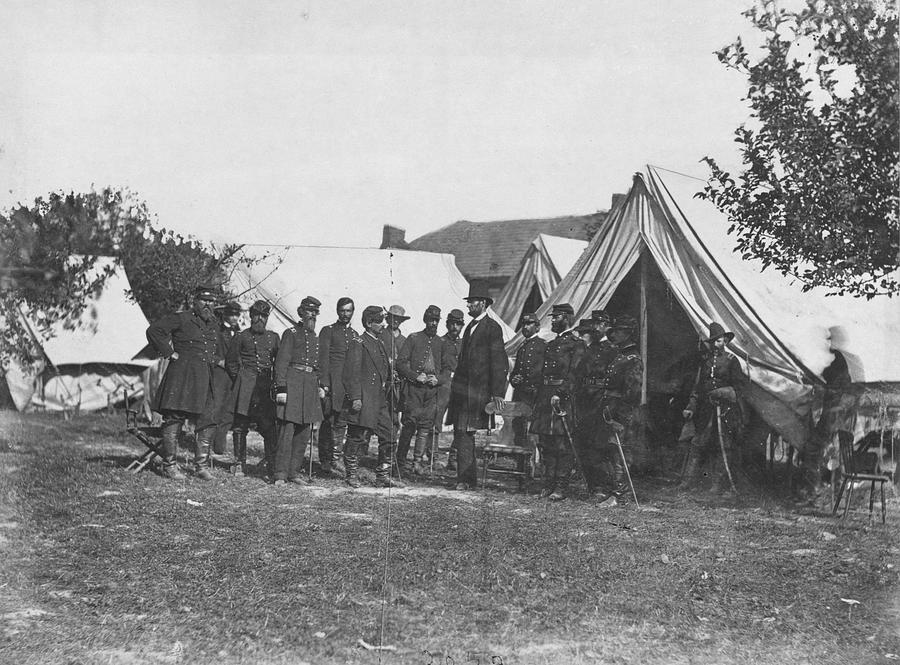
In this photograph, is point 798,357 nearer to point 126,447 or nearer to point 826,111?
point 826,111

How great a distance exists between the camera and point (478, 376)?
7289mm

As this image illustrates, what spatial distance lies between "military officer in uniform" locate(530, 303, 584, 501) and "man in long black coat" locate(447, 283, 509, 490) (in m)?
0.38

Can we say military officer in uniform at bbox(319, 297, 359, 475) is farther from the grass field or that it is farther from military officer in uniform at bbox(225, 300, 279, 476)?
the grass field

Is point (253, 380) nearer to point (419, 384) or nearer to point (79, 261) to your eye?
point (419, 384)

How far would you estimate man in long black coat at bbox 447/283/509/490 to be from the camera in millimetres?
7188

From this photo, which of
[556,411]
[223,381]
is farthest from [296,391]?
[556,411]

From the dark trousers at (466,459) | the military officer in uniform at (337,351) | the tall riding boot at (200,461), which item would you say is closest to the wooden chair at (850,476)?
the dark trousers at (466,459)

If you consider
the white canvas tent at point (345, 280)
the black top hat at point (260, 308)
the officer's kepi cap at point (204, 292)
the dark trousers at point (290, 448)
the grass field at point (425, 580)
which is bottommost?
the grass field at point (425, 580)

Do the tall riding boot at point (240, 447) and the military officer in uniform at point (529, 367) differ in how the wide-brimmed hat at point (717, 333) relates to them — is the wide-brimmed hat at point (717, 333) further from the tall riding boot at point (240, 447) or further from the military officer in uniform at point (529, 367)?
the tall riding boot at point (240, 447)

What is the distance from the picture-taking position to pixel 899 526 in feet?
19.1

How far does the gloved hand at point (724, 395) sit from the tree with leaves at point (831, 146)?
189cm

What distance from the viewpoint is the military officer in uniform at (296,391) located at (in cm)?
704

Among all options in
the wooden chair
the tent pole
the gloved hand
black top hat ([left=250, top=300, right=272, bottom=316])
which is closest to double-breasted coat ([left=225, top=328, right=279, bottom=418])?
black top hat ([left=250, top=300, right=272, bottom=316])

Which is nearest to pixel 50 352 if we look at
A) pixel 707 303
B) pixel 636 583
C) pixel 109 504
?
pixel 109 504
